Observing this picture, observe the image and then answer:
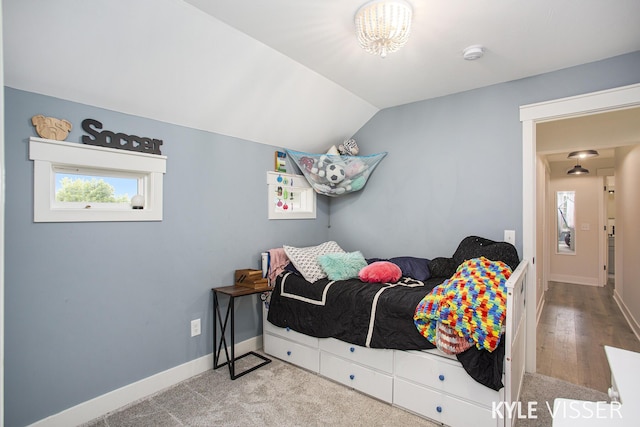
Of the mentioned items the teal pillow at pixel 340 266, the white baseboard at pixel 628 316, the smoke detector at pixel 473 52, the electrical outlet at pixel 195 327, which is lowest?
the white baseboard at pixel 628 316

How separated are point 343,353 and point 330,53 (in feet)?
6.96

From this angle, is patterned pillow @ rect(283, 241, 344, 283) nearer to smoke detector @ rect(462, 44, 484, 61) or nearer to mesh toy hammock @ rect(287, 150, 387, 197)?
mesh toy hammock @ rect(287, 150, 387, 197)

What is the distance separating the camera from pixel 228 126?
2.66 meters

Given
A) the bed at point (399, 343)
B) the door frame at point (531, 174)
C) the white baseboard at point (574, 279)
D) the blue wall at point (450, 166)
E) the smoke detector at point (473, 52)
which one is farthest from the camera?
the white baseboard at point (574, 279)

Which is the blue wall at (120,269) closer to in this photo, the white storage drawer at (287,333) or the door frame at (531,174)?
the white storage drawer at (287,333)

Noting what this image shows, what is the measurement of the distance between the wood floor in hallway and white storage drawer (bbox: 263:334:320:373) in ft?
5.98

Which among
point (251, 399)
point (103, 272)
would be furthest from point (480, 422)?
point (103, 272)

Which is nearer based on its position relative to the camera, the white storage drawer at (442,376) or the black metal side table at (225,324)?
the white storage drawer at (442,376)

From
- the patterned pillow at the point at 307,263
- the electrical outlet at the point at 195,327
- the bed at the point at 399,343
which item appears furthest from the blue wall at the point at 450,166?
the electrical outlet at the point at 195,327

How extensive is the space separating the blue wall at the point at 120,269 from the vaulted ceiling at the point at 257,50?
209mm

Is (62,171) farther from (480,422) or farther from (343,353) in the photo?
(480,422)

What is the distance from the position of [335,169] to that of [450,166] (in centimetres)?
108

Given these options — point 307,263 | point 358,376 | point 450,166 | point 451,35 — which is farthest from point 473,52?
point 358,376

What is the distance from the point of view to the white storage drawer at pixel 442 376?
5.93 feet
